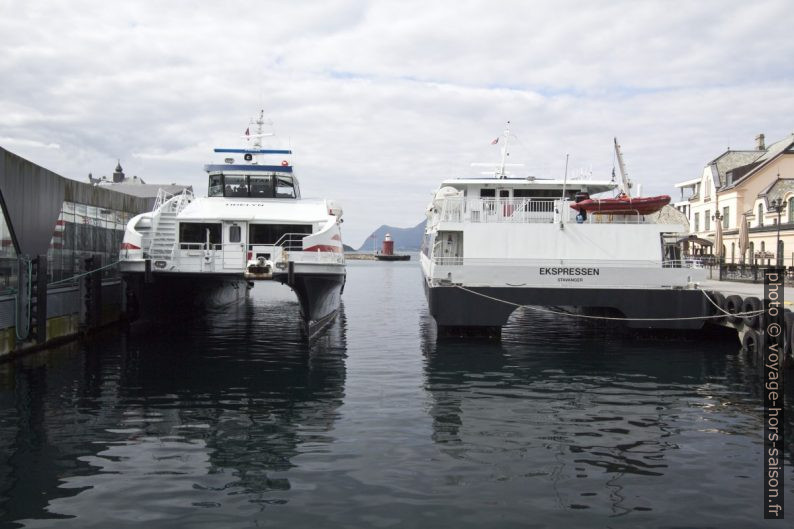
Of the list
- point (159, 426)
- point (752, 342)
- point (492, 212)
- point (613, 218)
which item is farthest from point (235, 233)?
point (752, 342)

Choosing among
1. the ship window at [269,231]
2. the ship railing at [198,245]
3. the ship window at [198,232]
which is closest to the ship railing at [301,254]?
the ship window at [269,231]

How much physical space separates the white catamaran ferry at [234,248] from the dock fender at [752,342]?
12.4 metres

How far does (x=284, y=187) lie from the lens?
24875mm

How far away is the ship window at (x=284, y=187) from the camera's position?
24.8 metres

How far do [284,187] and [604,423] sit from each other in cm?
1708

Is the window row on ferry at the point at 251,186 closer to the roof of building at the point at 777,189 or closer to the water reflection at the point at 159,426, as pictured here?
the water reflection at the point at 159,426

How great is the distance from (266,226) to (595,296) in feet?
35.7

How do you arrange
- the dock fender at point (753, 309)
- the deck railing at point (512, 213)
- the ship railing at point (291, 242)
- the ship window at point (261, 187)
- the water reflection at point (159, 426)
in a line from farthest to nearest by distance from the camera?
the ship window at point (261, 187) < the deck railing at point (512, 213) < the ship railing at point (291, 242) < the dock fender at point (753, 309) < the water reflection at point (159, 426)

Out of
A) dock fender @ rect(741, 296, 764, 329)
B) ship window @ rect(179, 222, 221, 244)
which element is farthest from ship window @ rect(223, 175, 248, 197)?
dock fender @ rect(741, 296, 764, 329)

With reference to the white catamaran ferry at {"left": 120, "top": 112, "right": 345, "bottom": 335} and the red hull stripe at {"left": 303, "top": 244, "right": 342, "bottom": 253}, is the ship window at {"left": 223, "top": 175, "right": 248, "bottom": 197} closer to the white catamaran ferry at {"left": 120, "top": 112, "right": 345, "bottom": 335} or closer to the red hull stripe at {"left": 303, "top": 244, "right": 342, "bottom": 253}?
the white catamaran ferry at {"left": 120, "top": 112, "right": 345, "bottom": 335}

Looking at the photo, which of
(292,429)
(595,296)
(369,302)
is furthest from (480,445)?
(369,302)

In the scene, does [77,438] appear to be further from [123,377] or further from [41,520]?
[123,377]

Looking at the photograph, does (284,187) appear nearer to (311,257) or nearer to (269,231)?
(269,231)

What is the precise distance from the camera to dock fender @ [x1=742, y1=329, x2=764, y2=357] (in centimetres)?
1748
